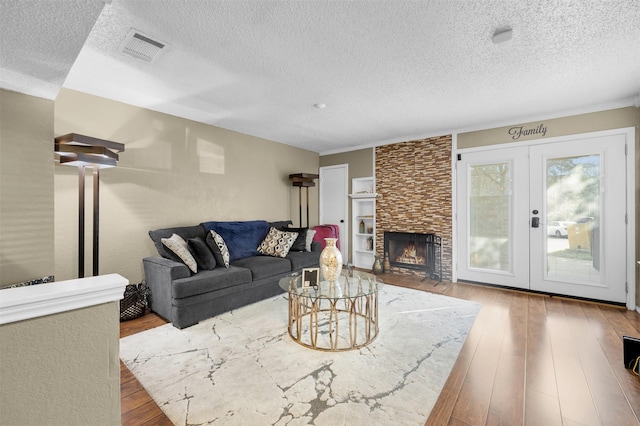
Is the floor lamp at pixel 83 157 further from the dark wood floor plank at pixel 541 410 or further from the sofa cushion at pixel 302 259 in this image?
the dark wood floor plank at pixel 541 410

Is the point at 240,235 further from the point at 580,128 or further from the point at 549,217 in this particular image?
the point at 580,128

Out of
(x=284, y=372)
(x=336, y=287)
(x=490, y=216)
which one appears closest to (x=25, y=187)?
(x=284, y=372)

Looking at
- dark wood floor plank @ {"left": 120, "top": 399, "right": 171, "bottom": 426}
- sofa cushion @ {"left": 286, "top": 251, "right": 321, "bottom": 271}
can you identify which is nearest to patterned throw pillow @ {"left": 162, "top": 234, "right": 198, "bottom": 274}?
sofa cushion @ {"left": 286, "top": 251, "right": 321, "bottom": 271}

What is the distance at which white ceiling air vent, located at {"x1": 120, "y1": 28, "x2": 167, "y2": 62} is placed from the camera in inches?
76.1

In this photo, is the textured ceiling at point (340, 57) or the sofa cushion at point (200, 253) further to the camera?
the sofa cushion at point (200, 253)

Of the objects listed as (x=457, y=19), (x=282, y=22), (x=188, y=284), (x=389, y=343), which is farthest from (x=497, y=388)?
(x=282, y=22)

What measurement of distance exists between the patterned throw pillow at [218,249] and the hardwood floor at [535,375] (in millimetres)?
848

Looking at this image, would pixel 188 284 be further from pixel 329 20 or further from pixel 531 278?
pixel 531 278

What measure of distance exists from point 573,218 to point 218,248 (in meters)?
4.40

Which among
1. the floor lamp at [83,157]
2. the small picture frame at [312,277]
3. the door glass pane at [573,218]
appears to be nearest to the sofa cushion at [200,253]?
the floor lamp at [83,157]

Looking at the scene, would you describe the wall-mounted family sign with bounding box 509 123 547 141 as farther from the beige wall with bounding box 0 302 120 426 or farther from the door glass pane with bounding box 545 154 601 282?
the beige wall with bounding box 0 302 120 426

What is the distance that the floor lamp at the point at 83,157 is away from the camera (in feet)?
7.79

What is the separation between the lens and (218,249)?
10.7 feet

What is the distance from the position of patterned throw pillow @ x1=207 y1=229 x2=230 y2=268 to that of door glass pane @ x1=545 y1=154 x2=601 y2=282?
4.12 metres
